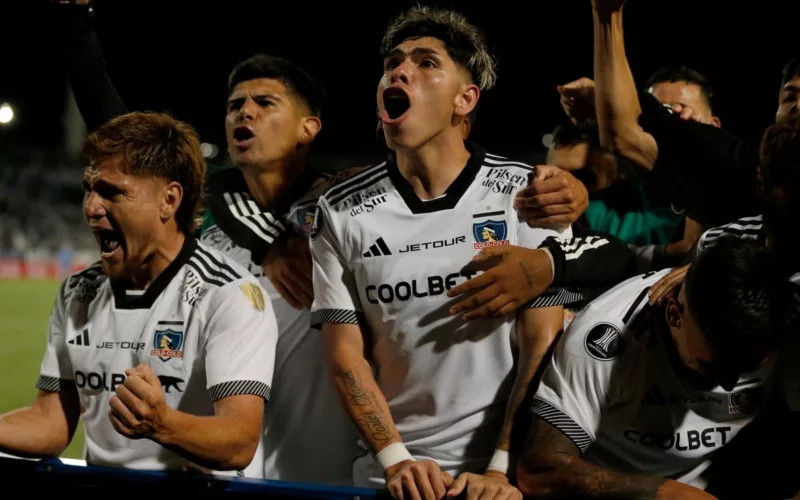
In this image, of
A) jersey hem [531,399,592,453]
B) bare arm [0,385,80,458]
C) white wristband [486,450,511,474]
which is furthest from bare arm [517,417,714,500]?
bare arm [0,385,80,458]

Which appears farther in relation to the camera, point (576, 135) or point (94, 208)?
point (576, 135)

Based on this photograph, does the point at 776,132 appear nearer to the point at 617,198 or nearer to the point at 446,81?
the point at 446,81

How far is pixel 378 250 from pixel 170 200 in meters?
0.63

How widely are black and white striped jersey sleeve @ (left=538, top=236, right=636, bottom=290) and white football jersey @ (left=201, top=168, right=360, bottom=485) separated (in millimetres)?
897

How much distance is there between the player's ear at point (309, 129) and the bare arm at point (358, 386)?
988 mm

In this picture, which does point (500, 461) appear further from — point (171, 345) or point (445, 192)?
point (171, 345)

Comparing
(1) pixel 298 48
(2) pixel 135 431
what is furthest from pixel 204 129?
(2) pixel 135 431

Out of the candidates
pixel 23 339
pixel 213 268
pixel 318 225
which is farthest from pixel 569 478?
pixel 23 339

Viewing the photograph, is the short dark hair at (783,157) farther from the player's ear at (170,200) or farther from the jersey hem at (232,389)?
the player's ear at (170,200)

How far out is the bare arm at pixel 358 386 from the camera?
222cm

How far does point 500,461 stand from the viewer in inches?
84.9

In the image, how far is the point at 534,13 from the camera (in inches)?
464

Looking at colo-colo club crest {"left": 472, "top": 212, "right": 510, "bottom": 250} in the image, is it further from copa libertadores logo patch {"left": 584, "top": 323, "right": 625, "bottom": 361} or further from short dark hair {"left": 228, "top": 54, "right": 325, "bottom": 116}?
short dark hair {"left": 228, "top": 54, "right": 325, "bottom": 116}

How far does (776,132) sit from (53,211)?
21.6 m
